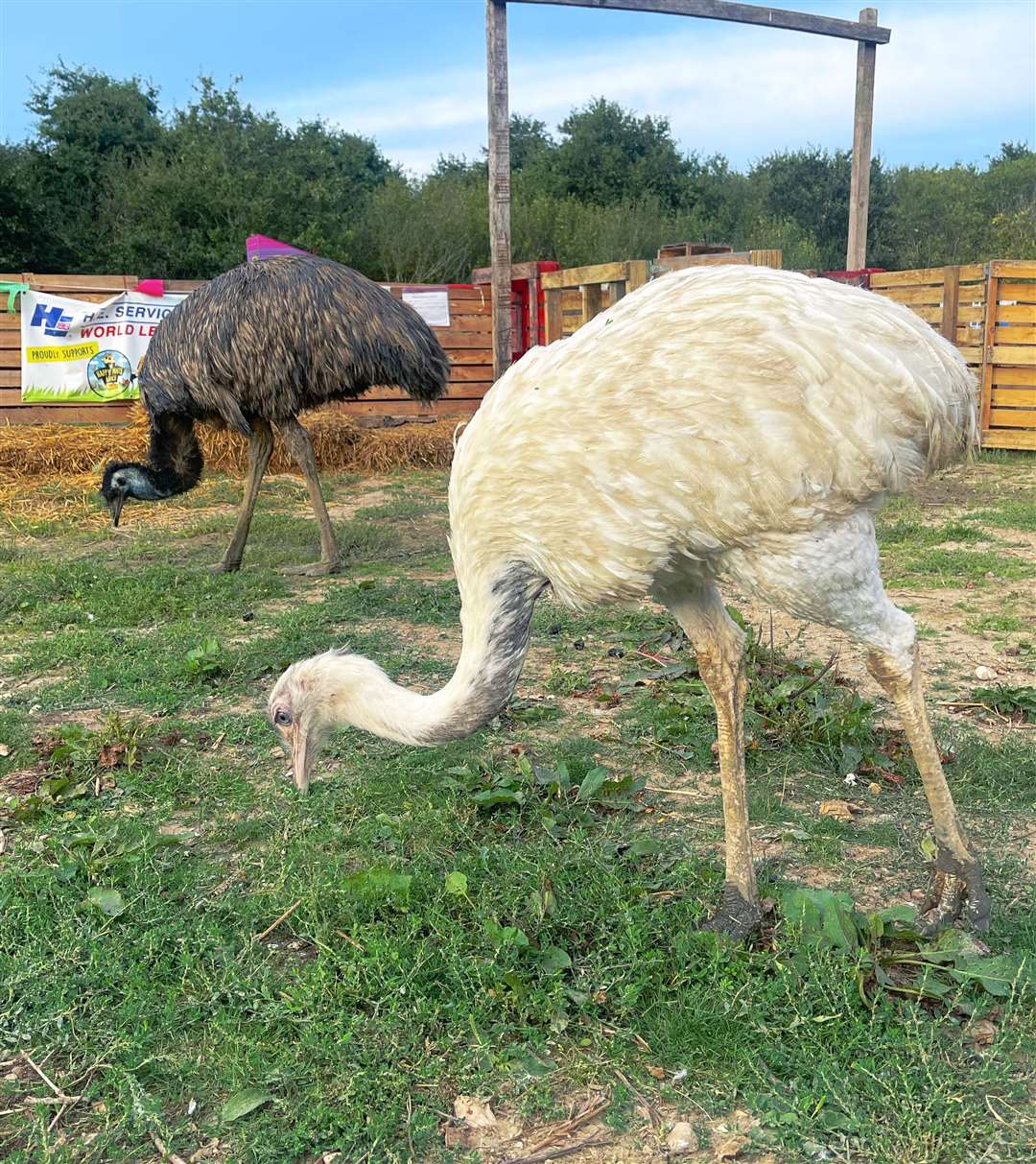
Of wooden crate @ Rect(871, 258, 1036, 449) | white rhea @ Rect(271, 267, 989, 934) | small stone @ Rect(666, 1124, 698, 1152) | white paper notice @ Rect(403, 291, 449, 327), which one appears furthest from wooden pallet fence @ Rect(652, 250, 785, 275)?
small stone @ Rect(666, 1124, 698, 1152)

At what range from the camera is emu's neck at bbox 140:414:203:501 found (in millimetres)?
6516

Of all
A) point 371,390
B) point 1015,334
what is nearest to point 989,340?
point 1015,334

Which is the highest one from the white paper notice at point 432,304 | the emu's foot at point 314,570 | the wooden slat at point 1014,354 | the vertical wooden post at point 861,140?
the vertical wooden post at point 861,140

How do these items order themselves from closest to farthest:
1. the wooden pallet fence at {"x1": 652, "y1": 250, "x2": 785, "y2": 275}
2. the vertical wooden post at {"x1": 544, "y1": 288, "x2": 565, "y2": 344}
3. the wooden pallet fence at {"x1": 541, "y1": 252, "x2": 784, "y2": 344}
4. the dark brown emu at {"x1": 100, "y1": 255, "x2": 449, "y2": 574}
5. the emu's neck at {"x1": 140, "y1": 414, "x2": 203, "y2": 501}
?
the dark brown emu at {"x1": 100, "y1": 255, "x2": 449, "y2": 574}
the emu's neck at {"x1": 140, "y1": 414, "x2": 203, "y2": 501}
the wooden pallet fence at {"x1": 652, "y1": 250, "x2": 785, "y2": 275}
the wooden pallet fence at {"x1": 541, "y1": 252, "x2": 784, "y2": 344}
the vertical wooden post at {"x1": 544, "y1": 288, "x2": 565, "y2": 344}

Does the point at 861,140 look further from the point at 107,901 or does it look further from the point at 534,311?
the point at 107,901

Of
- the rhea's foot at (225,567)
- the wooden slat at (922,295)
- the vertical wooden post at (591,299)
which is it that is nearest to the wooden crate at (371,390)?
the vertical wooden post at (591,299)

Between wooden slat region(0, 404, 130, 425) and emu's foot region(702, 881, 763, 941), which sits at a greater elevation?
wooden slat region(0, 404, 130, 425)

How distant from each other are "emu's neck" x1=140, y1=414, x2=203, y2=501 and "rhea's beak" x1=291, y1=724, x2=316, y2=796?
13.2 feet

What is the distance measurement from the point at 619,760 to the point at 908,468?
154 cm

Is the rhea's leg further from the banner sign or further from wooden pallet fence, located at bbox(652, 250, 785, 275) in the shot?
the banner sign

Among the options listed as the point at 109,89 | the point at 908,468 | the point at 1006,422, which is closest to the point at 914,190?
the point at 109,89

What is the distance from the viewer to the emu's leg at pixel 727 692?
268 cm

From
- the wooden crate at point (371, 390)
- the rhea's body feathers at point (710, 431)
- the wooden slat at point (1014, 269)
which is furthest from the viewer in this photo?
the wooden crate at point (371, 390)

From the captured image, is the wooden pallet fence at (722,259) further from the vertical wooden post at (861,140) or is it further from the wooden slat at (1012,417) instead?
the wooden slat at (1012,417)
